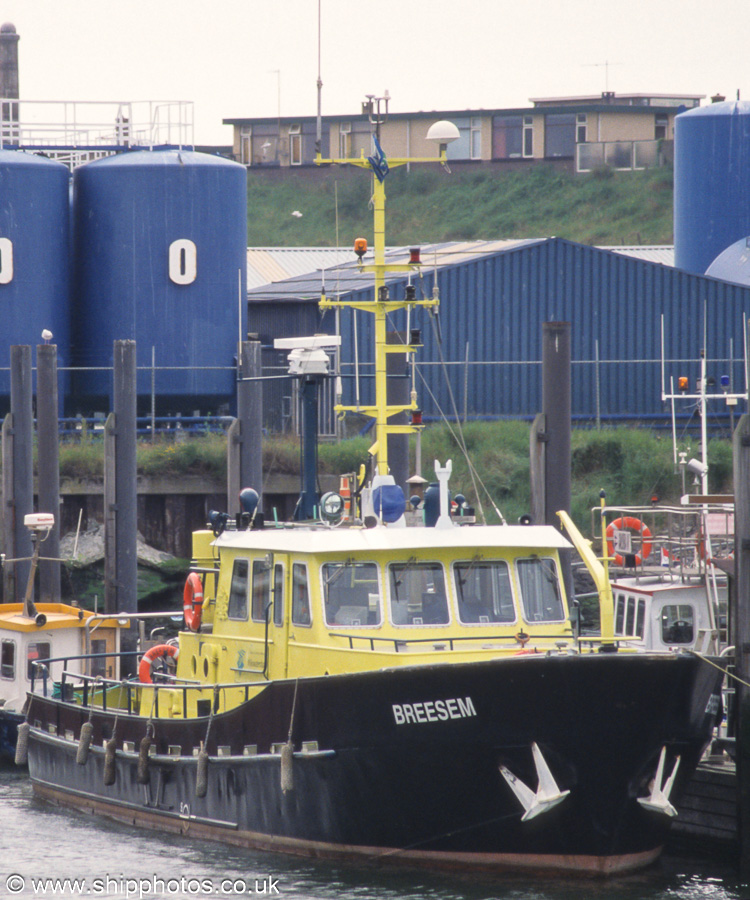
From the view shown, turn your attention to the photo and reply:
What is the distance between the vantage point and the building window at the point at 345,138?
60469 mm

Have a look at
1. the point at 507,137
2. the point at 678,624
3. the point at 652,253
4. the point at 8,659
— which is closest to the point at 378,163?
the point at 678,624

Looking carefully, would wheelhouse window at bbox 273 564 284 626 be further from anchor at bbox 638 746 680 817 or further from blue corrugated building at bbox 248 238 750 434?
blue corrugated building at bbox 248 238 750 434

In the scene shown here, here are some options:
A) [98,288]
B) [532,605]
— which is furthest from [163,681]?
[98,288]

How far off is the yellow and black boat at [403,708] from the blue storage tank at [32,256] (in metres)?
14.9

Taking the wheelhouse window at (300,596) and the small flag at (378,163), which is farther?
the small flag at (378,163)

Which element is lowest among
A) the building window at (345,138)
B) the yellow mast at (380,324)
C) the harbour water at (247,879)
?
the harbour water at (247,879)

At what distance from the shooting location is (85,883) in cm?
1375

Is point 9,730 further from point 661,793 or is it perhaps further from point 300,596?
point 661,793

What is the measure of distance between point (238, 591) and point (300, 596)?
1.31m

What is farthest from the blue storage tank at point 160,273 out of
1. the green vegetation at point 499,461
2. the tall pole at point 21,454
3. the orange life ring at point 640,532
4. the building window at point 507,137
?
the building window at point 507,137

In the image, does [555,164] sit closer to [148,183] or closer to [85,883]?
[148,183]

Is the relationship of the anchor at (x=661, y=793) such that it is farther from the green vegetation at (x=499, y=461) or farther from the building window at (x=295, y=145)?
the building window at (x=295, y=145)

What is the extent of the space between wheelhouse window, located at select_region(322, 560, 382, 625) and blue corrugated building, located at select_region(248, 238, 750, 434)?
18.2 metres

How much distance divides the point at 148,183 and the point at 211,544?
1614cm
